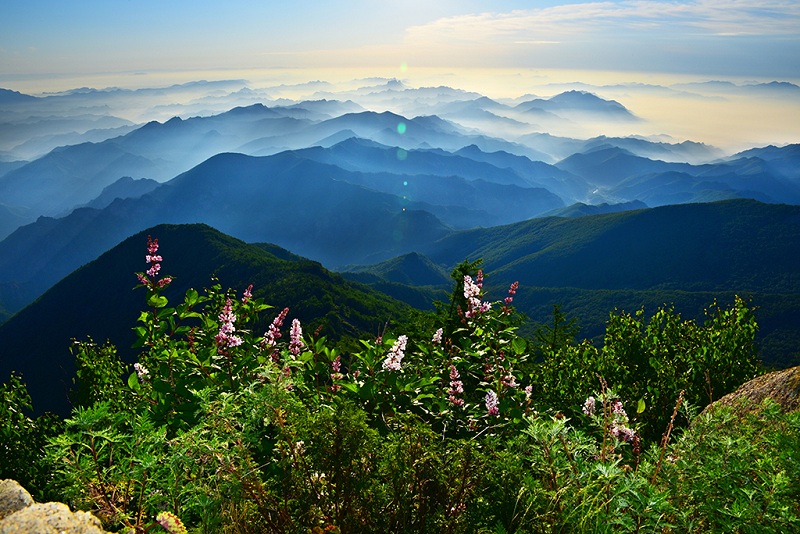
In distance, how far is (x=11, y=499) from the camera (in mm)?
3246

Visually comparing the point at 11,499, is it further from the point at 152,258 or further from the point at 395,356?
the point at 152,258

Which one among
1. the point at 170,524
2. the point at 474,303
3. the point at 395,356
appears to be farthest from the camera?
the point at 474,303

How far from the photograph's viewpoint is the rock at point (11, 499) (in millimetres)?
3178

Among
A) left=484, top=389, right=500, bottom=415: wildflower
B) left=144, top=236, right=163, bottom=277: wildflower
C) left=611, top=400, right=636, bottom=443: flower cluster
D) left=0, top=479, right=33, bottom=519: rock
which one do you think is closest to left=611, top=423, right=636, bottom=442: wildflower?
left=611, top=400, right=636, bottom=443: flower cluster

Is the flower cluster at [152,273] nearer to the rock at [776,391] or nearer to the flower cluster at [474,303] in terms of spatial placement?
the flower cluster at [474,303]

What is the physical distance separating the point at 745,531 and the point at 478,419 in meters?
3.01

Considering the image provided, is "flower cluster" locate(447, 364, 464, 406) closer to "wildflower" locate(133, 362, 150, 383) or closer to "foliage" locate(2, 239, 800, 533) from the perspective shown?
"foliage" locate(2, 239, 800, 533)

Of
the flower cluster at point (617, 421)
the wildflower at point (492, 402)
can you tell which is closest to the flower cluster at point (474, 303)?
the wildflower at point (492, 402)

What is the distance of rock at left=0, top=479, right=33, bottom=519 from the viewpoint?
Answer: 3.18 m

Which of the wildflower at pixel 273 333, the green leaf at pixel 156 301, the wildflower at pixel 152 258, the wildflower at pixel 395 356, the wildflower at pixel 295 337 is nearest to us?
the wildflower at pixel 395 356

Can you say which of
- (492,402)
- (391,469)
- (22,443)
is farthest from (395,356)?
(22,443)

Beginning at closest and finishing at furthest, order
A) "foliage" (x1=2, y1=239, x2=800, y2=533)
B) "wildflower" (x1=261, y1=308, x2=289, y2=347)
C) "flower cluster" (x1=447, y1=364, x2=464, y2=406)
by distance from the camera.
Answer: "foliage" (x1=2, y1=239, x2=800, y2=533) → "flower cluster" (x1=447, y1=364, x2=464, y2=406) → "wildflower" (x1=261, y1=308, x2=289, y2=347)

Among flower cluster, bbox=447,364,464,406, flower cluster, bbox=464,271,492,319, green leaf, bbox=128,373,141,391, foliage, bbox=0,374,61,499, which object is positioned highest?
flower cluster, bbox=464,271,492,319

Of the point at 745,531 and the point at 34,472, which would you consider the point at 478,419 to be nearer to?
the point at 745,531
